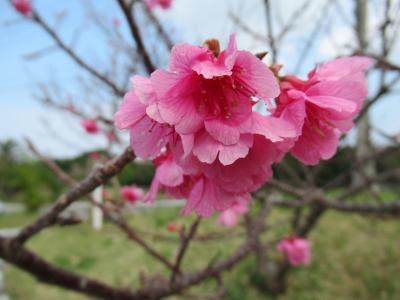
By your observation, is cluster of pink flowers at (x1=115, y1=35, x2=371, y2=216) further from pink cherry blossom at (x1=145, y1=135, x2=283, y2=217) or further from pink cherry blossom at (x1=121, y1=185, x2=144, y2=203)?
pink cherry blossom at (x1=121, y1=185, x2=144, y2=203)

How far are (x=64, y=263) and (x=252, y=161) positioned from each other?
5.27 metres

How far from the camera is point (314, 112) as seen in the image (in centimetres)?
53

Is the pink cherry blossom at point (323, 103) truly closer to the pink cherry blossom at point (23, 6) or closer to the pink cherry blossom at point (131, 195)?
the pink cherry blossom at point (131, 195)

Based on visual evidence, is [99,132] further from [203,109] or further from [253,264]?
[203,109]

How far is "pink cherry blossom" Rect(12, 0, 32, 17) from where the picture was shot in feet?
7.29

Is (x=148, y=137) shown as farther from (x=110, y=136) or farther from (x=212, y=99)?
(x=110, y=136)

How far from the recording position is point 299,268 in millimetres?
4055

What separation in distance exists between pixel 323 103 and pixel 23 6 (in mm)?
2406

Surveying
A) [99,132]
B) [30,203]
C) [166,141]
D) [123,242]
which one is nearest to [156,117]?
[166,141]

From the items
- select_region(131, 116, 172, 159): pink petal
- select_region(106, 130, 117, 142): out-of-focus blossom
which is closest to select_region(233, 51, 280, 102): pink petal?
select_region(131, 116, 172, 159): pink petal

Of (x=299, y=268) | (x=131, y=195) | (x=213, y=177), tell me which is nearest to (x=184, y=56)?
(x=213, y=177)

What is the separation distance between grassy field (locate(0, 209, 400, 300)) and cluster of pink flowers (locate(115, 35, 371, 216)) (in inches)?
101

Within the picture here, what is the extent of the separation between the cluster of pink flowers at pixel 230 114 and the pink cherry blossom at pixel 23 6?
2.16m

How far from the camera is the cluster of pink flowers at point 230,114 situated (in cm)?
45
